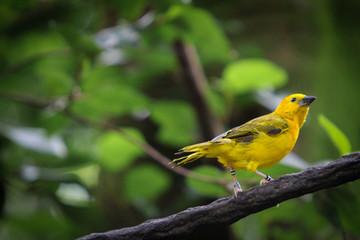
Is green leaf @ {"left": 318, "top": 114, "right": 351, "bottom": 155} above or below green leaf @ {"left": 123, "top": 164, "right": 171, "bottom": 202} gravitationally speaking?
below

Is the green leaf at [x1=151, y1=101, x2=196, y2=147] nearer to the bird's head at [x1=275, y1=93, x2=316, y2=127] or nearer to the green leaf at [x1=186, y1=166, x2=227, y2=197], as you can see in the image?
the green leaf at [x1=186, y1=166, x2=227, y2=197]

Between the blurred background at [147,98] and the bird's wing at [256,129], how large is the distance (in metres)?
0.22

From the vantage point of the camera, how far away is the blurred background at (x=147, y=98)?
1.34 m

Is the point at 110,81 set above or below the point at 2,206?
above

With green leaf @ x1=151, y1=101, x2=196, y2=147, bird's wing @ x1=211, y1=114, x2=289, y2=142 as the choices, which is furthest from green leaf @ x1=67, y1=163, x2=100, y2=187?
bird's wing @ x1=211, y1=114, x2=289, y2=142

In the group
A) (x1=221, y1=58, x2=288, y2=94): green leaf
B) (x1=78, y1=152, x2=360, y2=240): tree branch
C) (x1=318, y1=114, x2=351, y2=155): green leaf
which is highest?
(x1=221, y1=58, x2=288, y2=94): green leaf

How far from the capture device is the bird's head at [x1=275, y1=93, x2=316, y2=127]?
0.88m

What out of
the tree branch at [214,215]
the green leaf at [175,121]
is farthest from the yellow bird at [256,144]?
the green leaf at [175,121]

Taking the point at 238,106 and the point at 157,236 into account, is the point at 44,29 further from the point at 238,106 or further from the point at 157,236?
the point at 157,236

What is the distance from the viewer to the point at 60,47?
5.17 feet

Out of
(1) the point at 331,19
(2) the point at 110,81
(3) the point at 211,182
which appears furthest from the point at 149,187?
(1) the point at 331,19

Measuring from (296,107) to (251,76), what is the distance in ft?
2.16

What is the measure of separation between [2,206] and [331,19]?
155cm

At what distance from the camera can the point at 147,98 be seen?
1624mm
